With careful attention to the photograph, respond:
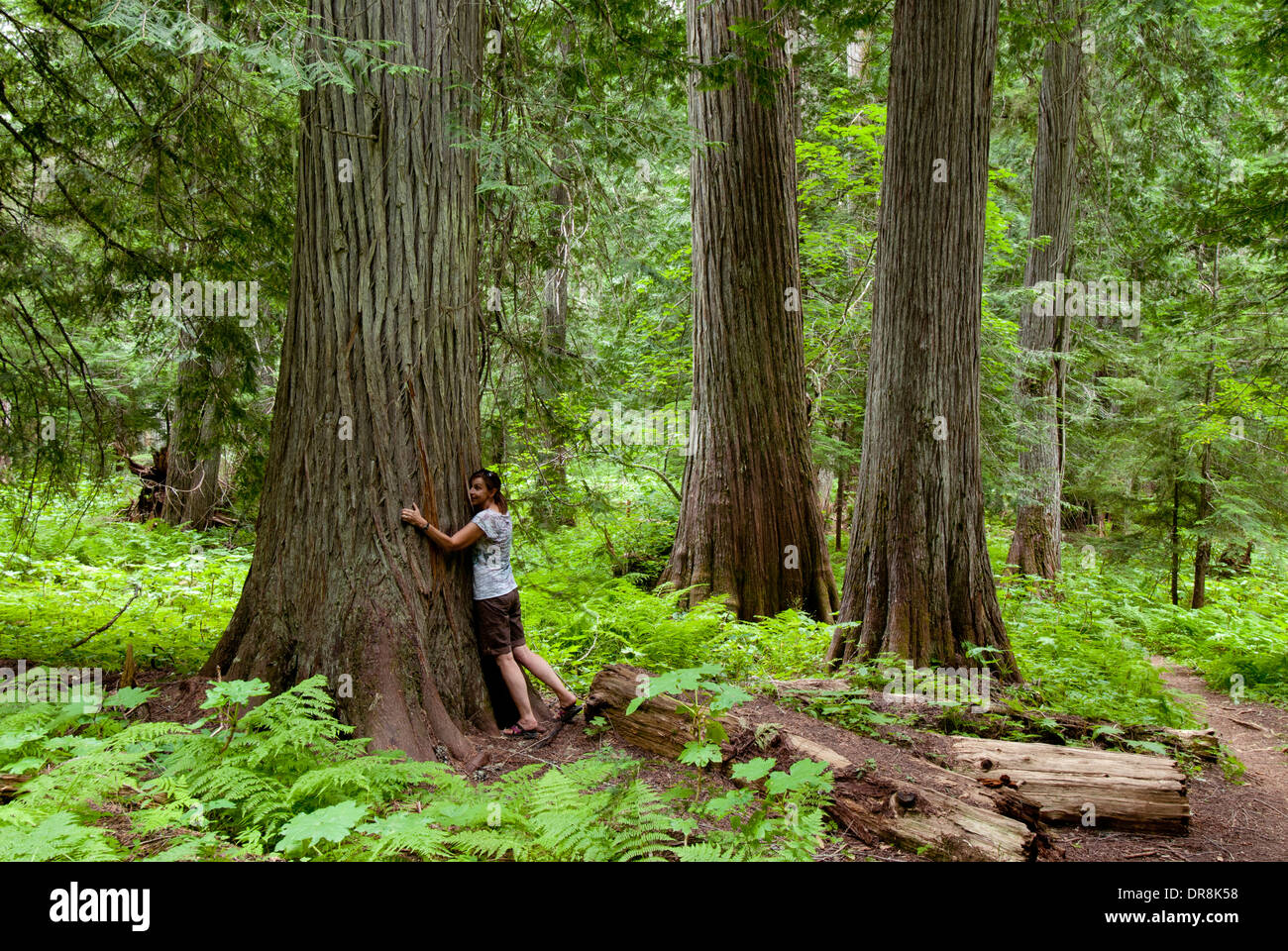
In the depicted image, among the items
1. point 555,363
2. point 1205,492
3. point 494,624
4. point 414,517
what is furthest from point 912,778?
point 1205,492

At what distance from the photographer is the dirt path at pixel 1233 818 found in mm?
4004

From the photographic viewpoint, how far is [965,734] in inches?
206

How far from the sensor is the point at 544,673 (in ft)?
16.3

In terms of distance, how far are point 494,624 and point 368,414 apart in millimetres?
1579

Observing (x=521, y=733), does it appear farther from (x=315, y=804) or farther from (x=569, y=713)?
(x=315, y=804)

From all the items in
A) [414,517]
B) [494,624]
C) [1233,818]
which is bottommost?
[1233,818]

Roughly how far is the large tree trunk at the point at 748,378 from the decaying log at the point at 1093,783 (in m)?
3.63

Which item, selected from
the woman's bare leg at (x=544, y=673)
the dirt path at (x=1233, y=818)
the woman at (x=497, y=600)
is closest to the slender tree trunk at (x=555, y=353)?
the woman at (x=497, y=600)

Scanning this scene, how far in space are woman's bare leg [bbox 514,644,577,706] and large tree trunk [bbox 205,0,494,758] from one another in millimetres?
478

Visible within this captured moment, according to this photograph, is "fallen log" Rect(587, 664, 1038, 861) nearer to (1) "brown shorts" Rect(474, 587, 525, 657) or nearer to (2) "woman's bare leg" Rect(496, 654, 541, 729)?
(2) "woman's bare leg" Rect(496, 654, 541, 729)

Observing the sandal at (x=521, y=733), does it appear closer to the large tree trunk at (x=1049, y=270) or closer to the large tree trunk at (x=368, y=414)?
the large tree trunk at (x=368, y=414)

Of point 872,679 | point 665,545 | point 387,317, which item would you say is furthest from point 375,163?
point 665,545

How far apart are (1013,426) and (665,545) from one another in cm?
550

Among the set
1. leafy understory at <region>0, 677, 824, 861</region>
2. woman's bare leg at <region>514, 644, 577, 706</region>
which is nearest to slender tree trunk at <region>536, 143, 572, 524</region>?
woman's bare leg at <region>514, 644, 577, 706</region>
